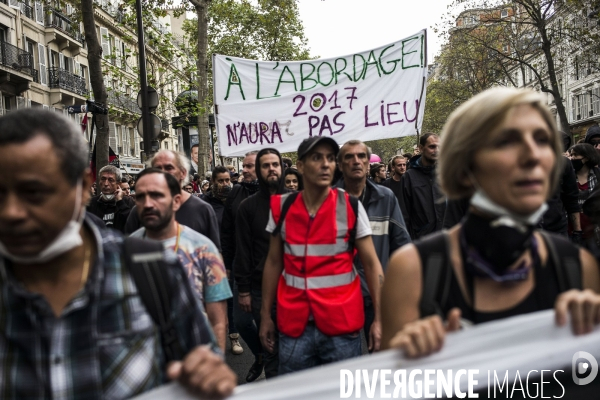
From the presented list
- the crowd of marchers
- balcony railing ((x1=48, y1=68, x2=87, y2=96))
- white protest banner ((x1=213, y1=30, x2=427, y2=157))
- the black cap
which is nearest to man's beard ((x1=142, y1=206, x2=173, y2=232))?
the black cap

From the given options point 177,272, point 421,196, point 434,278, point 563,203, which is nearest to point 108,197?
point 421,196

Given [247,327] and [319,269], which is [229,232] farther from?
[319,269]

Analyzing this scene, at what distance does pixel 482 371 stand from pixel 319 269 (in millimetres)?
2146

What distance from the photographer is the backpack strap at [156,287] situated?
1.85 m

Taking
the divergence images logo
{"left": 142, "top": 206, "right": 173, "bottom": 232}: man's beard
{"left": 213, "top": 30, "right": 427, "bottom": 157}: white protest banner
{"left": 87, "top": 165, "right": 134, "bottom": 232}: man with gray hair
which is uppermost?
{"left": 213, "top": 30, "right": 427, "bottom": 157}: white protest banner

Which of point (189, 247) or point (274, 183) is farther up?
point (274, 183)

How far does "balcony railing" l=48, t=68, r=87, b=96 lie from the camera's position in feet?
117

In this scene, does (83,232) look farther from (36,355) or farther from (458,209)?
(458,209)

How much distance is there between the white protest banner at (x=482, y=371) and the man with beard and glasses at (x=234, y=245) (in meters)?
3.88

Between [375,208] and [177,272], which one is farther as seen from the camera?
[375,208]

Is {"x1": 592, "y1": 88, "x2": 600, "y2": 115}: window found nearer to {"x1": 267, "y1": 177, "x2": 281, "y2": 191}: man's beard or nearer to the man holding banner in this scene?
{"x1": 267, "y1": 177, "x2": 281, "y2": 191}: man's beard

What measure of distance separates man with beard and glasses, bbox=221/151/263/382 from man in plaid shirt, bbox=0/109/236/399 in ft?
12.8

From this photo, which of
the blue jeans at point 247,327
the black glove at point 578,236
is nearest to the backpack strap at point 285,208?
the blue jeans at point 247,327

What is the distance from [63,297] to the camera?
1.79 m
